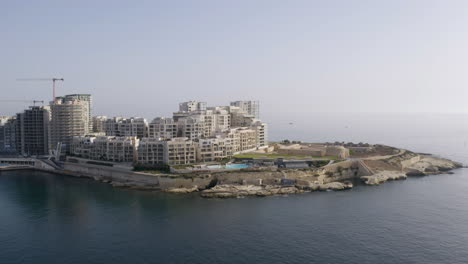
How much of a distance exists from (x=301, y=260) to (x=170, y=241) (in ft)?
28.5

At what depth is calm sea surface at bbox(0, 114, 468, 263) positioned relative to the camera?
23.0 metres

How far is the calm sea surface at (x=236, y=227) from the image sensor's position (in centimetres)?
2305

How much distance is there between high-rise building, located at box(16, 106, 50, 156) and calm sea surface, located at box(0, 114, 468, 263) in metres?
21.4

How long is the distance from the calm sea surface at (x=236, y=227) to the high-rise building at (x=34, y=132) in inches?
842

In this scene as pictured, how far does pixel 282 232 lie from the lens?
26672mm

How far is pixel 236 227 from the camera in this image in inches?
1098

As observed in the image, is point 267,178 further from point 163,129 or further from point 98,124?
point 98,124

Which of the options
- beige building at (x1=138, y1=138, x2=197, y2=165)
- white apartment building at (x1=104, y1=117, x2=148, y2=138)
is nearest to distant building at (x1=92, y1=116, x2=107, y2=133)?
white apartment building at (x1=104, y1=117, x2=148, y2=138)

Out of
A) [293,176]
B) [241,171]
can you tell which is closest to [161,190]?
[241,171]

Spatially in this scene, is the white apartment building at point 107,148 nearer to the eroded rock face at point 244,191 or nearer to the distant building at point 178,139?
the distant building at point 178,139

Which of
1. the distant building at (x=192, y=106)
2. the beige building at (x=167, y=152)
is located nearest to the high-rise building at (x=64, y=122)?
the distant building at (x=192, y=106)

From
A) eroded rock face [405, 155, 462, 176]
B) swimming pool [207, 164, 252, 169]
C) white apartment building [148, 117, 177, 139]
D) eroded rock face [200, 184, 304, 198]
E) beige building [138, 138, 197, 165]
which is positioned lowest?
eroded rock face [200, 184, 304, 198]

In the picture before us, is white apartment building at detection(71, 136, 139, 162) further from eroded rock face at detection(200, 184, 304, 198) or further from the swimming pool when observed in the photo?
eroded rock face at detection(200, 184, 304, 198)

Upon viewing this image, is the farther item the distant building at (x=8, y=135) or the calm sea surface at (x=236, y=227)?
the distant building at (x=8, y=135)
